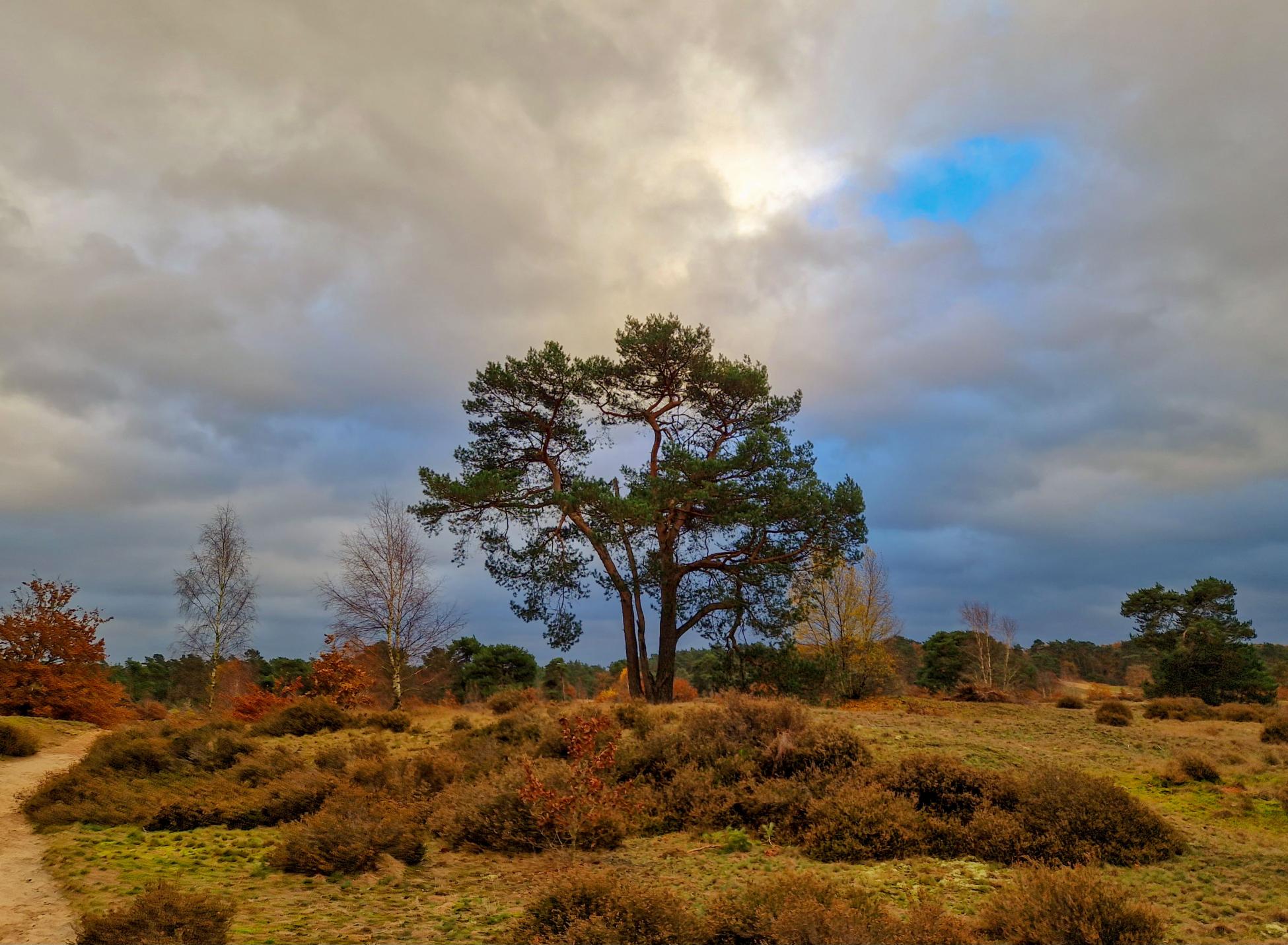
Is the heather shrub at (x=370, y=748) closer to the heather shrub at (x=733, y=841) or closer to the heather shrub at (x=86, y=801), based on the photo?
the heather shrub at (x=86, y=801)

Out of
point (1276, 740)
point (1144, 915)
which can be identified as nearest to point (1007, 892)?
point (1144, 915)

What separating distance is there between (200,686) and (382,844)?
58568 mm

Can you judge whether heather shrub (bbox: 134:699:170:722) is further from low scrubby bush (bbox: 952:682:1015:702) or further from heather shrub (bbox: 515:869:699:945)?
low scrubby bush (bbox: 952:682:1015:702)

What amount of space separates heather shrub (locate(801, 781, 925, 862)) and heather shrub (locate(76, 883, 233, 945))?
6098 millimetres

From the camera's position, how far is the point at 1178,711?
24922 millimetres

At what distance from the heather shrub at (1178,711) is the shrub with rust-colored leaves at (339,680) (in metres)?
28.2

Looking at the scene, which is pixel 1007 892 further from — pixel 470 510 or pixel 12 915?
pixel 470 510

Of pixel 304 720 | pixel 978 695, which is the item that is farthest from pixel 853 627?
pixel 304 720

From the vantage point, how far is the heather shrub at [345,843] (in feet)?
27.6

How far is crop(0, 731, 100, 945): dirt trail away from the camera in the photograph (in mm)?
6359

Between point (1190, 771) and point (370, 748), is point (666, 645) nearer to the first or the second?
point (370, 748)

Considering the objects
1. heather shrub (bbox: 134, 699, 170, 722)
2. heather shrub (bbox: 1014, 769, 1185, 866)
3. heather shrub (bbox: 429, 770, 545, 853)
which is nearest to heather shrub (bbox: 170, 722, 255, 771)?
heather shrub (bbox: 429, 770, 545, 853)

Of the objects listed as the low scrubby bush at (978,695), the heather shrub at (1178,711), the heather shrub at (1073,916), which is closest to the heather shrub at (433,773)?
the heather shrub at (1073,916)

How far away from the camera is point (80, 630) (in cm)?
2669
